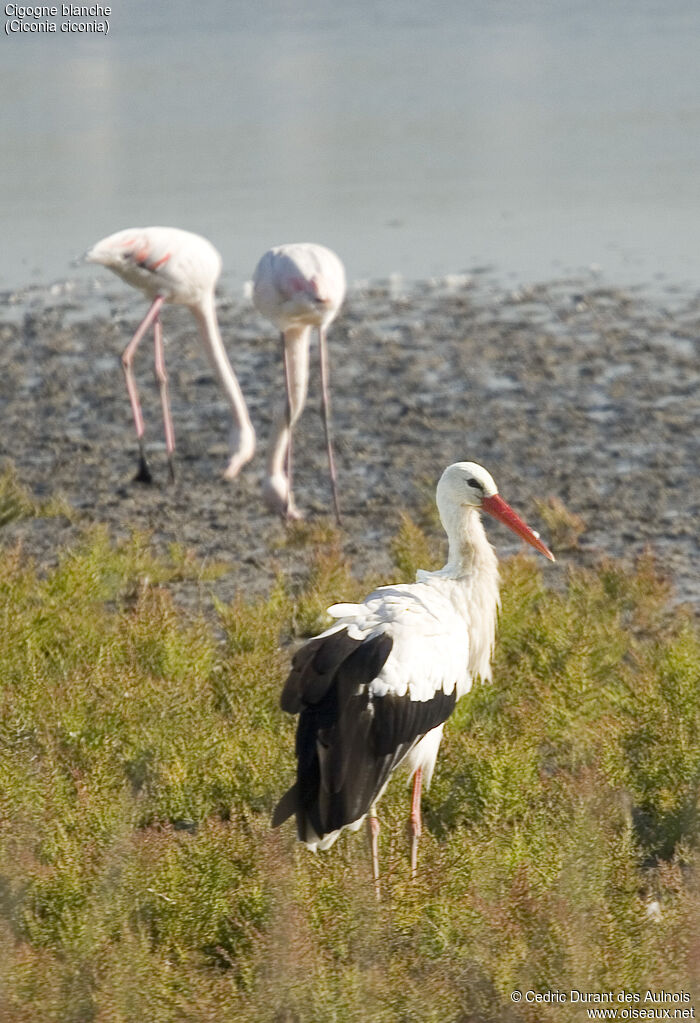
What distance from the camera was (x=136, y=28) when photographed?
3253 centimetres

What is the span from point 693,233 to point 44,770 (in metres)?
10.5

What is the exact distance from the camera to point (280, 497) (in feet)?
26.9

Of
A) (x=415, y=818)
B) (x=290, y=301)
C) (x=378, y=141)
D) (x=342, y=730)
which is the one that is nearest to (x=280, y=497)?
(x=290, y=301)

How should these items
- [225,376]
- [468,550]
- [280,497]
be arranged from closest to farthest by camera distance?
[468,550] → [280,497] → [225,376]

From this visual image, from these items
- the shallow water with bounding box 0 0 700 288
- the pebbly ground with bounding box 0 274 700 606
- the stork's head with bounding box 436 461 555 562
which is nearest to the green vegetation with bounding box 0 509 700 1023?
the stork's head with bounding box 436 461 555 562

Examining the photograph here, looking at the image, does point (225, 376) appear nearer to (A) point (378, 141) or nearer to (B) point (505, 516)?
(B) point (505, 516)

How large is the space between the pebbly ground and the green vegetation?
1241mm

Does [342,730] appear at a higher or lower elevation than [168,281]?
higher

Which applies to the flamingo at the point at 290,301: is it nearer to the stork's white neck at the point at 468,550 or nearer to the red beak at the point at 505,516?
the red beak at the point at 505,516

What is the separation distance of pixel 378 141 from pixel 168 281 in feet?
36.3

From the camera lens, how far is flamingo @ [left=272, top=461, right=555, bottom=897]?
3.96 m

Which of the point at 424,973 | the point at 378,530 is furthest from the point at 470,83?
the point at 424,973

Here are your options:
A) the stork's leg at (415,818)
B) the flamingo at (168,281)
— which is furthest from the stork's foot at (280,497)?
the stork's leg at (415,818)

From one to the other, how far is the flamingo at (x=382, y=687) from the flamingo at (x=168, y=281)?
416 cm
